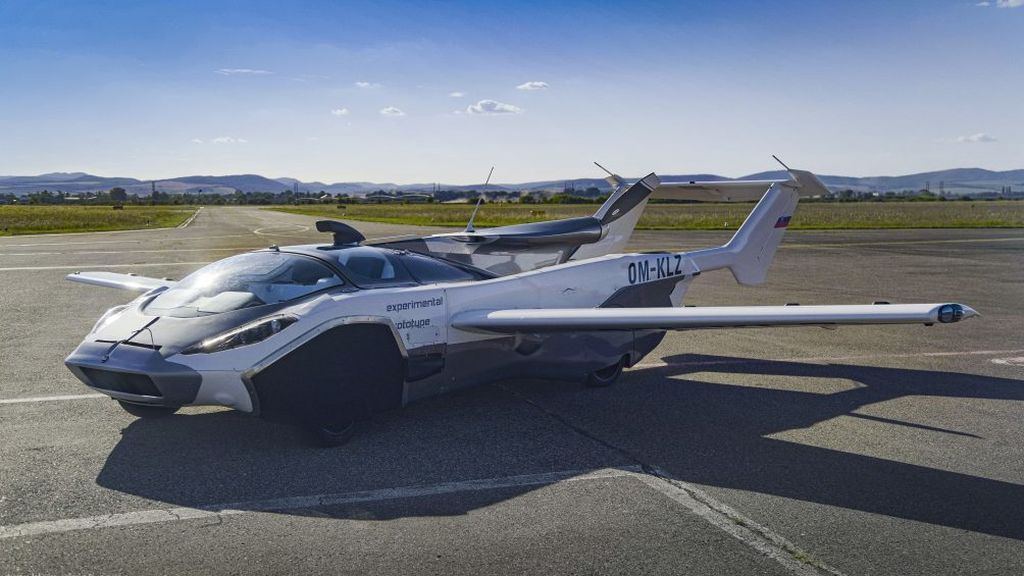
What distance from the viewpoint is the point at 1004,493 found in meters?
5.62

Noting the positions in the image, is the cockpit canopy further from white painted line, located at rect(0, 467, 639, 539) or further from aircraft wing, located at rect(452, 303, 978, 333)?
white painted line, located at rect(0, 467, 639, 539)

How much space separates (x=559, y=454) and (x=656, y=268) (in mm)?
3846

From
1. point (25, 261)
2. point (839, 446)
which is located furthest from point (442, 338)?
point (25, 261)

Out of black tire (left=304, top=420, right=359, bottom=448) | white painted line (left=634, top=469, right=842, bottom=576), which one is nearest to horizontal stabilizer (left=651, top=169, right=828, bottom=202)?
white painted line (left=634, top=469, right=842, bottom=576)

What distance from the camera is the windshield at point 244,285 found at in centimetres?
670

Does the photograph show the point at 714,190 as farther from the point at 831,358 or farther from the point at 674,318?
the point at 674,318

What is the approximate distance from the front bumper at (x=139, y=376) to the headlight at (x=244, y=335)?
0.67 feet

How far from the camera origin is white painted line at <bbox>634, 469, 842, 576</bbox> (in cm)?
449

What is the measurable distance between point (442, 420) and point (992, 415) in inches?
207

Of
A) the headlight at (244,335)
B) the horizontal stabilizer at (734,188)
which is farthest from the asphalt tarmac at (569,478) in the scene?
the horizontal stabilizer at (734,188)

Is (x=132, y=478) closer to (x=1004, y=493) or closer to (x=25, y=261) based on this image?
(x=1004, y=493)

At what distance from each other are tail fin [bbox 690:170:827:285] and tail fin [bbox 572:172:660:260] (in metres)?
1.48

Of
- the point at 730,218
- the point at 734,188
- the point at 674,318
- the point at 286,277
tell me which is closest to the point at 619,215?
the point at 734,188

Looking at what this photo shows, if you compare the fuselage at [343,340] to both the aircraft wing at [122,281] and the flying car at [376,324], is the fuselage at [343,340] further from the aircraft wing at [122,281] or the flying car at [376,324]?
the aircraft wing at [122,281]
